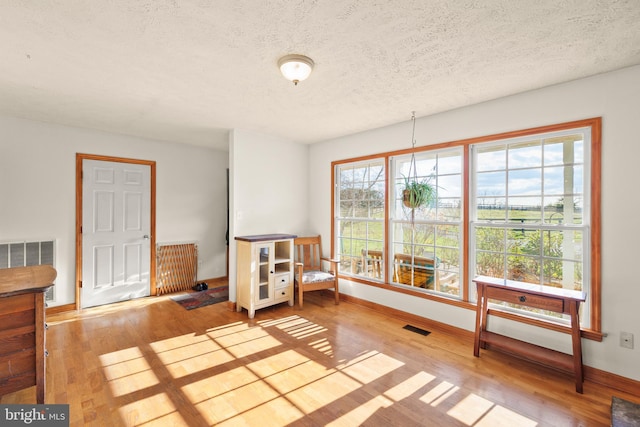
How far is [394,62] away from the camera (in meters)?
2.15

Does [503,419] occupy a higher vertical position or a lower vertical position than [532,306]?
lower

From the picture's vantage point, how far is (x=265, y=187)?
14.2 ft

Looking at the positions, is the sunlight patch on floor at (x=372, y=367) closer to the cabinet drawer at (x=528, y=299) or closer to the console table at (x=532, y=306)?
the console table at (x=532, y=306)

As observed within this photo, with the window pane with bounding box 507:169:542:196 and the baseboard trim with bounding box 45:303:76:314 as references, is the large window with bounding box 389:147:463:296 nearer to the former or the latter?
the window pane with bounding box 507:169:542:196

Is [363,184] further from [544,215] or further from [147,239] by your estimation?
[147,239]

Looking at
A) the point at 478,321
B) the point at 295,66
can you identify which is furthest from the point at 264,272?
the point at 295,66

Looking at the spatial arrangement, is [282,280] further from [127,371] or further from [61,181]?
[61,181]

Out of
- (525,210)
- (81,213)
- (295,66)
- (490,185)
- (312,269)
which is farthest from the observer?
(312,269)

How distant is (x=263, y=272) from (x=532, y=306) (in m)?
3.00

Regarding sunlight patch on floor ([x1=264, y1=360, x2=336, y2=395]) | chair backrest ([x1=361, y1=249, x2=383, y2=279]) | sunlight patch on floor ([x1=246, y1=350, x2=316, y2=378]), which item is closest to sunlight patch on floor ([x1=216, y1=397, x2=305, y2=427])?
sunlight patch on floor ([x1=264, y1=360, x2=336, y2=395])

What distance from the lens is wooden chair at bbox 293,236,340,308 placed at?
402 centimetres

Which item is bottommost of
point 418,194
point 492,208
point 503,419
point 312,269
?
point 503,419

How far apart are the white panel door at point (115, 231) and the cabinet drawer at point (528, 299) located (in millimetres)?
4763

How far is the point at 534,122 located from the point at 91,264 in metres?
5.65
